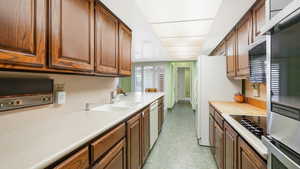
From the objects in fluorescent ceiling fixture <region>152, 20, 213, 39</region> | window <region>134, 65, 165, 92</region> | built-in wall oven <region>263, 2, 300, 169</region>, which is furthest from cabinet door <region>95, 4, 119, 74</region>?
window <region>134, 65, 165, 92</region>

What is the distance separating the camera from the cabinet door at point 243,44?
1.69m

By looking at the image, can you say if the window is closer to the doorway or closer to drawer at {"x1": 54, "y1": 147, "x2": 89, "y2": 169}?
the doorway

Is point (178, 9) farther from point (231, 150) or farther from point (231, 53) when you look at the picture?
point (231, 150)

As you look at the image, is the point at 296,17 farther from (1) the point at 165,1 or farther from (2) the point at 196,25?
(2) the point at 196,25

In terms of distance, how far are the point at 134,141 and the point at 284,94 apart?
4.53 ft

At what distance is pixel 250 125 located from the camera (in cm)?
113

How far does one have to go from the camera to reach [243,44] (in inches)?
72.3

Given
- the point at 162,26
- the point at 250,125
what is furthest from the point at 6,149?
the point at 162,26

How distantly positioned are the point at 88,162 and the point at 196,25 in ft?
7.21

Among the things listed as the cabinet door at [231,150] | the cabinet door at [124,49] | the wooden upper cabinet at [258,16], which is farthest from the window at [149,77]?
the cabinet door at [231,150]

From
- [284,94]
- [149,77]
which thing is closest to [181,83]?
[149,77]

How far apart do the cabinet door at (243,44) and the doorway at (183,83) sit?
6603 mm

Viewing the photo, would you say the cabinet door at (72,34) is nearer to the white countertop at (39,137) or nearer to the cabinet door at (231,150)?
the white countertop at (39,137)

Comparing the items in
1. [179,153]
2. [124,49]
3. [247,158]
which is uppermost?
[124,49]
